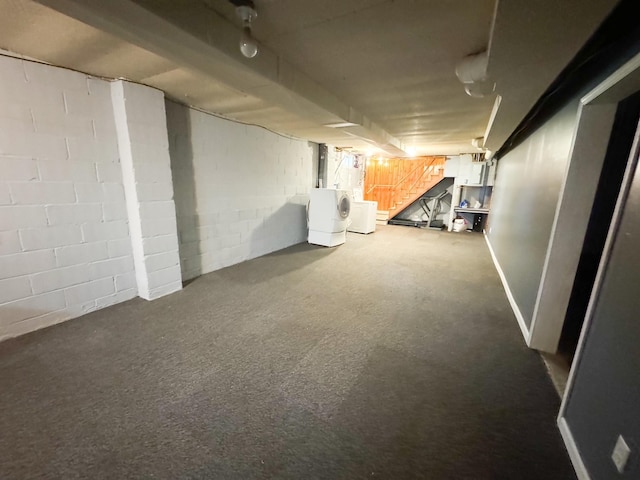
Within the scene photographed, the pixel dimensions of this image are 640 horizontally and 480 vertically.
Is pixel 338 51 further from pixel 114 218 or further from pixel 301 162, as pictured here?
pixel 301 162

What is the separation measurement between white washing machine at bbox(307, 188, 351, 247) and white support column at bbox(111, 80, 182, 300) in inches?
110

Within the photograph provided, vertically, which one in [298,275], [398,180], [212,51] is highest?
A: [212,51]

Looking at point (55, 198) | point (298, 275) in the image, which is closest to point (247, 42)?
point (55, 198)

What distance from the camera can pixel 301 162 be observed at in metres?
5.20

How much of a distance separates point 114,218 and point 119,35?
1.62m

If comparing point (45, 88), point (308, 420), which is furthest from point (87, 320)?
point (308, 420)

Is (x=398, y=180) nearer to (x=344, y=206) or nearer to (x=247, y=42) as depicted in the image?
(x=344, y=206)

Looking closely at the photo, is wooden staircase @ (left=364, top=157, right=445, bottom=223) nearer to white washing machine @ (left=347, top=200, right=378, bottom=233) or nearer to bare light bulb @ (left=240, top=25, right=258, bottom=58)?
white washing machine @ (left=347, top=200, right=378, bottom=233)

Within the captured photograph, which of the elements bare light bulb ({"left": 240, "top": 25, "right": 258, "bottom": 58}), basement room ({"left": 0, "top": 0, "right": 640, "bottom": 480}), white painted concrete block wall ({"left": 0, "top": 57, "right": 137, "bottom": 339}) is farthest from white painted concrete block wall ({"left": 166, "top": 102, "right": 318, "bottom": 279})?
bare light bulb ({"left": 240, "top": 25, "right": 258, "bottom": 58})

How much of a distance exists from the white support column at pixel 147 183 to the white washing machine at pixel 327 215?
2802mm

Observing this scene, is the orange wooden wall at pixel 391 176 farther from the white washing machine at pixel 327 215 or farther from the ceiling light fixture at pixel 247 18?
the ceiling light fixture at pixel 247 18

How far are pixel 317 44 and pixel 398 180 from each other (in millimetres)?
7774

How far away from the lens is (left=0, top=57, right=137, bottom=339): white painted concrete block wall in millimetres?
1910

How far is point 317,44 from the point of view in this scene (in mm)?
1773
